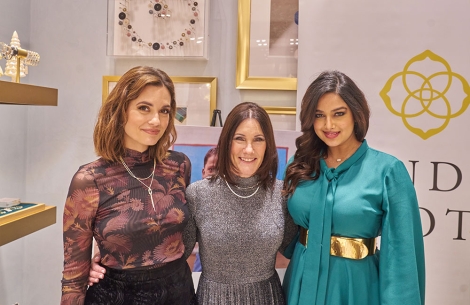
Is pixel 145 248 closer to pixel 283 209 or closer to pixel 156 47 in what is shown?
pixel 283 209

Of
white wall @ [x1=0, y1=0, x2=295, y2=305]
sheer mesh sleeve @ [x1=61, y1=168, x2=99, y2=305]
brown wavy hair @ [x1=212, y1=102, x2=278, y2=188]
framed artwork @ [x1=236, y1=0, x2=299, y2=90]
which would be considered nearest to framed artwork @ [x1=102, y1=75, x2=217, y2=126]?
white wall @ [x1=0, y1=0, x2=295, y2=305]

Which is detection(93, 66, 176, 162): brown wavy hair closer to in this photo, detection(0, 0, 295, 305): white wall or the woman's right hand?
the woman's right hand

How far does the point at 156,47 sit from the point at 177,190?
125 centimetres

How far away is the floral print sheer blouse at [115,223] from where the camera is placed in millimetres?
1587

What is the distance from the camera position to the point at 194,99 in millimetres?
2758

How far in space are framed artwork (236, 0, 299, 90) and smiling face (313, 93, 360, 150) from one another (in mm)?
904

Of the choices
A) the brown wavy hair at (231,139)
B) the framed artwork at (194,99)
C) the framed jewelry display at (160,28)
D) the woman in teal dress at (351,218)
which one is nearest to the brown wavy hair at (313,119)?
the woman in teal dress at (351,218)

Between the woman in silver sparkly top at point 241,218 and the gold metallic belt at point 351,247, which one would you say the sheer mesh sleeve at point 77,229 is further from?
the gold metallic belt at point 351,247

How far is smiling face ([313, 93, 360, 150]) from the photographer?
5.74ft

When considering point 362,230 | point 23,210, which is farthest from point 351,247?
point 23,210

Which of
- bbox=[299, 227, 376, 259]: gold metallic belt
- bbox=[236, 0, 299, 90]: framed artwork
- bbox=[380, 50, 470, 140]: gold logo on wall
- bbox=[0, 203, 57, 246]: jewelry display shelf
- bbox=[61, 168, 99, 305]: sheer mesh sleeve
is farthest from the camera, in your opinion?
bbox=[236, 0, 299, 90]: framed artwork

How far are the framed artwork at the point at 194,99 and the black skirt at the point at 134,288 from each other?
49.0 inches

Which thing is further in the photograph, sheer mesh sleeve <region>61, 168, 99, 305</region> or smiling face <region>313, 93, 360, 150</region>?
smiling face <region>313, 93, 360, 150</region>

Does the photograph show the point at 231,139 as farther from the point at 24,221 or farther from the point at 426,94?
the point at 426,94
